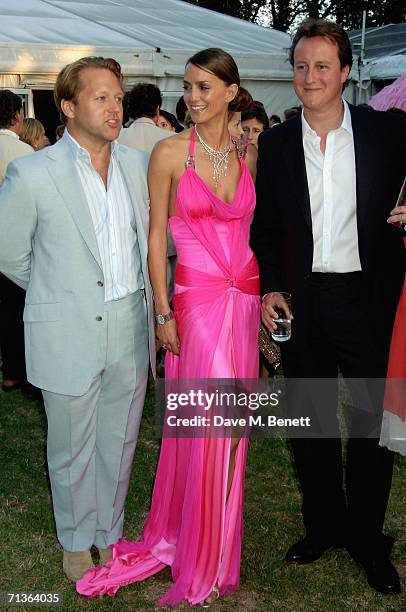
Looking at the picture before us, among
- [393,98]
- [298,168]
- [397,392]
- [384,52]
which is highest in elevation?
[384,52]

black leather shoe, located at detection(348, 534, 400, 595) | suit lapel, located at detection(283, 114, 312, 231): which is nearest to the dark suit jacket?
suit lapel, located at detection(283, 114, 312, 231)

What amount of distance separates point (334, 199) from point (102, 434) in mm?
1523

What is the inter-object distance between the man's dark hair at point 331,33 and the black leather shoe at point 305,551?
226 cm

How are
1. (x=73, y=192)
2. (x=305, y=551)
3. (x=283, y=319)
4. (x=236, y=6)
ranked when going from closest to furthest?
(x=73, y=192), (x=283, y=319), (x=305, y=551), (x=236, y=6)

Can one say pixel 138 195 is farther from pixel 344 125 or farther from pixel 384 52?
pixel 384 52

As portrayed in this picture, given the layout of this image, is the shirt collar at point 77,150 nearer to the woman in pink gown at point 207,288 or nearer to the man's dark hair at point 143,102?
the woman in pink gown at point 207,288

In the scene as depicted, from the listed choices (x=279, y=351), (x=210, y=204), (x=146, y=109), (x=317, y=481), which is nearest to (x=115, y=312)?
(x=210, y=204)

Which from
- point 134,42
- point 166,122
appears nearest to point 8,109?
point 166,122

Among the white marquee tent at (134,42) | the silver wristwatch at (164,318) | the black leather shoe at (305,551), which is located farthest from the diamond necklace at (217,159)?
the white marquee tent at (134,42)

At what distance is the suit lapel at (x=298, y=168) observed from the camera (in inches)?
141

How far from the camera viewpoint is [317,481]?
3.99 metres

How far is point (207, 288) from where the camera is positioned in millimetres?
3678

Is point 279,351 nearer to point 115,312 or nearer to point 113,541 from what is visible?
point 115,312

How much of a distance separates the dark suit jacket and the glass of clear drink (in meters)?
0.13
